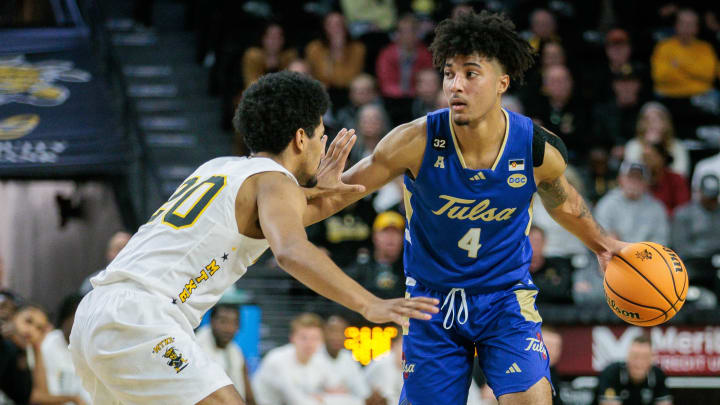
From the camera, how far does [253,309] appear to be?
340 inches

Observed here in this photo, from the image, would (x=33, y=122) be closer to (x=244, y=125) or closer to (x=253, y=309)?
(x=253, y=309)

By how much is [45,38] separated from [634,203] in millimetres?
6724

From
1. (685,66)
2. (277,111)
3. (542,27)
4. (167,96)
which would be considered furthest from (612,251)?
(167,96)

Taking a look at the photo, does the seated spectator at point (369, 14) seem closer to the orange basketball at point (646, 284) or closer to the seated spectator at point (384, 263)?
the seated spectator at point (384, 263)

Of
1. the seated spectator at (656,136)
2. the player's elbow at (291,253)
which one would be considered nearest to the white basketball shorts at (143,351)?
the player's elbow at (291,253)

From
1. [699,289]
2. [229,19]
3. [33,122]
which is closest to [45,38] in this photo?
[33,122]

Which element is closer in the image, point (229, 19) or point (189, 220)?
point (189, 220)

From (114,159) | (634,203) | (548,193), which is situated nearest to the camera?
(548,193)

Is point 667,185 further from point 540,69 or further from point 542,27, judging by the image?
point 542,27

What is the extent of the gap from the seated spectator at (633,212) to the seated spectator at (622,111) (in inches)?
52.4

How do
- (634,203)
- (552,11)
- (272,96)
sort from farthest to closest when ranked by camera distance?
(552,11)
(634,203)
(272,96)

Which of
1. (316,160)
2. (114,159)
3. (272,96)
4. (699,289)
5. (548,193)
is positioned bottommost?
(699,289)

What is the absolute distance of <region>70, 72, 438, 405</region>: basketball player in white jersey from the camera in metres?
3.86

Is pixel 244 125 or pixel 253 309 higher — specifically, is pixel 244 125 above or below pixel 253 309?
above
